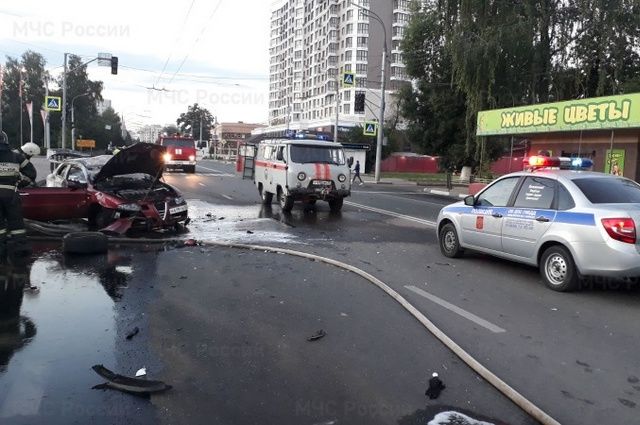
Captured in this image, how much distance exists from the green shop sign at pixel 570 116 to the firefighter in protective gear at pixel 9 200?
17926 millimetres

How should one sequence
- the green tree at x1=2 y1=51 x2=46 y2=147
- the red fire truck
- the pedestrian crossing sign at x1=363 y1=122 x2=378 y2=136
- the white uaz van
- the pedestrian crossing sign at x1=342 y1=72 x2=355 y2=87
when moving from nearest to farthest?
1. the white uaz van
2. the pedestrian crossing sign at x1=342 y1=72 x2=355 y2=87
3. the red fire truck
4. the pedestrian crossing sign at x1=363 y1=122 x2=378 y2=136
5. the green tree at x1=2 y1=51 x2=46 y2=147

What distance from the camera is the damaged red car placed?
1091 centimetres

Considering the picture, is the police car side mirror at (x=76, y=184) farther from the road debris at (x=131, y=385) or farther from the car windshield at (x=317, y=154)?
the road debris at (x=131, y=385)

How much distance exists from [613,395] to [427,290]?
10.5 ft

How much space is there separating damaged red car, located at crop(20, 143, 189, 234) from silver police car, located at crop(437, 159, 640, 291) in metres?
5.91

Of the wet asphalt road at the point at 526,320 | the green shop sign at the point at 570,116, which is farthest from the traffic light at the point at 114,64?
the wet asphalt road at the point at 526,320

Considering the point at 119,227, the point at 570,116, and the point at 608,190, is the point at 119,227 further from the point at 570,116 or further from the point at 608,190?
the point at 570,116

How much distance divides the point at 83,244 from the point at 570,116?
18242mm

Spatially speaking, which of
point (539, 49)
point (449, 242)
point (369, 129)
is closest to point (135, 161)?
point (449, 242)

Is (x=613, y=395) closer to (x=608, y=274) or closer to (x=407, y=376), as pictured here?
(x=407, y=376)

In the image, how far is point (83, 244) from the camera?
906 cm

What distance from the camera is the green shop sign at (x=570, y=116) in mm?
18641

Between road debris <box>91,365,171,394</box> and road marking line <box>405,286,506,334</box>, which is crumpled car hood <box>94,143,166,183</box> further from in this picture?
road debris <box>91,365,171,394</box>

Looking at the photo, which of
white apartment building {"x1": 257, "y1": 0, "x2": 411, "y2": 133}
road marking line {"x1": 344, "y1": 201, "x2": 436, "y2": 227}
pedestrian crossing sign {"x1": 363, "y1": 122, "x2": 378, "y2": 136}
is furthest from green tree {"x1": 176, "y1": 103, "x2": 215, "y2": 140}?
road marking line {"x1": 344, "y1": 201, "x2": 436, "y2": 227}
